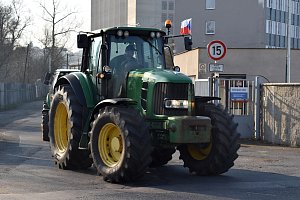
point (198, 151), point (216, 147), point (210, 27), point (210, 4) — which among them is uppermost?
point (210, 4)

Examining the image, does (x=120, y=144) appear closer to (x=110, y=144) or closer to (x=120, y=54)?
(x=110, y=144)

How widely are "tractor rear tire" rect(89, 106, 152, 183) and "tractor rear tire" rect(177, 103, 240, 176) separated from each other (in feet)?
4.76

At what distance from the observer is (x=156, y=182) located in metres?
10.4

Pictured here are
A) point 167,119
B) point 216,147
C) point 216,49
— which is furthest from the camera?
point 216,49

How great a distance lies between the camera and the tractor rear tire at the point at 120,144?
981cm

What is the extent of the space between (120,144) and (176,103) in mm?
1242

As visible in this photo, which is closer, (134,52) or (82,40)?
(134,52)

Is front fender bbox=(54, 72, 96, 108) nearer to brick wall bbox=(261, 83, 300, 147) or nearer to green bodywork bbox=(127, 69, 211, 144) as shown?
green bodywork bbox=(127, 69, 211, 144)

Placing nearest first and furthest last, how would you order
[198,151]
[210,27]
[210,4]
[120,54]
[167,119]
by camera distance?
1. [167,119]
2. [198,151]
3. [120,54]
4. [210,4]
5. [210,27]

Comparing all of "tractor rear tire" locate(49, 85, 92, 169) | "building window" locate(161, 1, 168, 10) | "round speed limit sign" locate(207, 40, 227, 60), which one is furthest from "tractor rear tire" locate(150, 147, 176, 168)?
"building window" locate(161, 1, 168, 10)

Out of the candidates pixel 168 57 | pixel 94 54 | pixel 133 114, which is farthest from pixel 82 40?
pixel 133 114

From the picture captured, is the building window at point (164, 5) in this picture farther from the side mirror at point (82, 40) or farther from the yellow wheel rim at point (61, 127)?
the side mirror at point (82, 40)

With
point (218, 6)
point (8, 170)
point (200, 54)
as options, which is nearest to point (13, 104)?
point (200, 54)

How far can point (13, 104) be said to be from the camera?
150 ft
